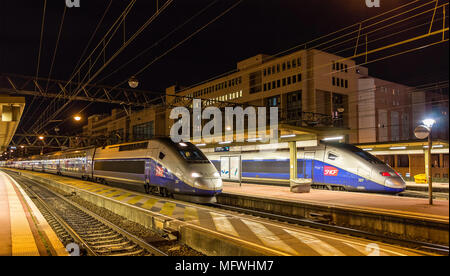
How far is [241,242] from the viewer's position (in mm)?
7500

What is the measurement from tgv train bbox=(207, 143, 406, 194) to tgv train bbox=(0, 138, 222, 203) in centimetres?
669

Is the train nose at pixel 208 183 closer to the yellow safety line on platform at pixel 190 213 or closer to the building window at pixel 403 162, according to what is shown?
the yellow safety line on platform at pixel 190 213

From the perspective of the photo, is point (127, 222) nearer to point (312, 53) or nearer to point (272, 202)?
point (272, 202)

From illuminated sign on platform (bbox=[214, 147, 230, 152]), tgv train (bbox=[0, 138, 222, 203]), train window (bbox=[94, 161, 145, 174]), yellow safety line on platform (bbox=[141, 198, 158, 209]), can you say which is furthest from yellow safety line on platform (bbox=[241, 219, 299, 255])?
illuminated sign on platform (bbox=[214, 147, 230, 152])

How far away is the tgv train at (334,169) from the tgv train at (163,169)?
6686 millimetres

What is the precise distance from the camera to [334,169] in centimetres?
1856

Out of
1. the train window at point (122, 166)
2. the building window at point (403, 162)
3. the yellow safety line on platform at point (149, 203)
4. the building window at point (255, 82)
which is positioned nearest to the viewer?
the yellow safety line on platform at point (149, 203)

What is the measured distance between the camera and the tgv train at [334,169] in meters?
16.7

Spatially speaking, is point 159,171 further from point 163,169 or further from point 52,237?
point 52,237

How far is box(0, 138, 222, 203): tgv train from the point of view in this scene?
598 inches

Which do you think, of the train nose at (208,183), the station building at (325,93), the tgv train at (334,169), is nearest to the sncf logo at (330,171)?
the tgv train at (334,169)

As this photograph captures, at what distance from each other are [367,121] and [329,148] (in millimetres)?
40801
